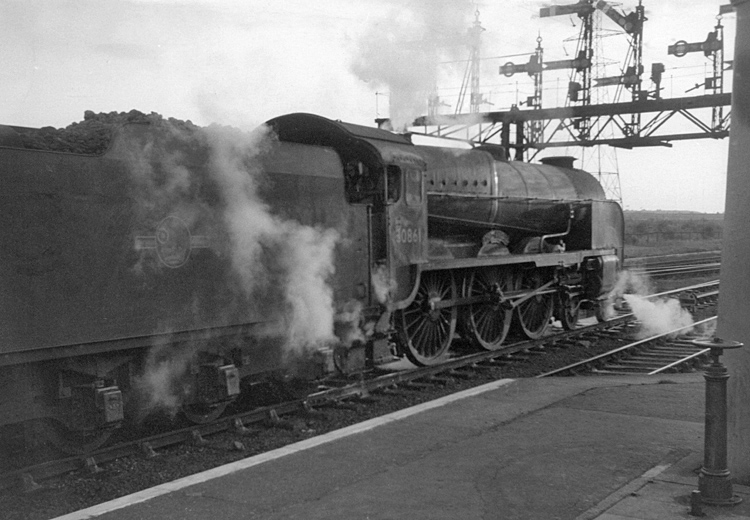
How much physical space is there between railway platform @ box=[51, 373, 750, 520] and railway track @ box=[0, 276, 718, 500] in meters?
1.13

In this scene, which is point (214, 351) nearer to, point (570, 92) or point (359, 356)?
point (359, 356)

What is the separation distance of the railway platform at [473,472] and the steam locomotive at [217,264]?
1.31m

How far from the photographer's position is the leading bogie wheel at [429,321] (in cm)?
950

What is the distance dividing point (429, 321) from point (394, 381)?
5.04 feet

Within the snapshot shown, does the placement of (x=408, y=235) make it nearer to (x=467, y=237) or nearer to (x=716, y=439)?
(x=467, y=237)

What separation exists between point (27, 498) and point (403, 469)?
2.45m

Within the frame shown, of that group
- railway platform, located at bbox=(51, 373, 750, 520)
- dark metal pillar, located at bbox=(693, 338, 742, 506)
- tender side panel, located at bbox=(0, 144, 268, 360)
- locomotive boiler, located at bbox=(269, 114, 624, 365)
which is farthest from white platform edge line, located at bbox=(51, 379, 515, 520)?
dark metal pillar, located at bbox=(693, 338, 742, 506)

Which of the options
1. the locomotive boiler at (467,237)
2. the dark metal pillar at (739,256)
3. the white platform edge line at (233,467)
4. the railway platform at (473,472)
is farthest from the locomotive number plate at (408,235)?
the dark metal pillar at (739,256)

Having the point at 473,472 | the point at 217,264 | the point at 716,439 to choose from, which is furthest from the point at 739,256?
A: the point at 217,264

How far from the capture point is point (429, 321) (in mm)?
9906

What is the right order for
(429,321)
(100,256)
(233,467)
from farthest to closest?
(429,321), (100,256), (233,467)

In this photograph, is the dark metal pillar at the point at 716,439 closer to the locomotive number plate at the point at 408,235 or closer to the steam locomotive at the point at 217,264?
the steam locomotive at the point at 217,264

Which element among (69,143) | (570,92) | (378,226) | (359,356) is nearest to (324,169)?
(378,226)

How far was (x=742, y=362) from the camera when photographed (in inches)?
175
